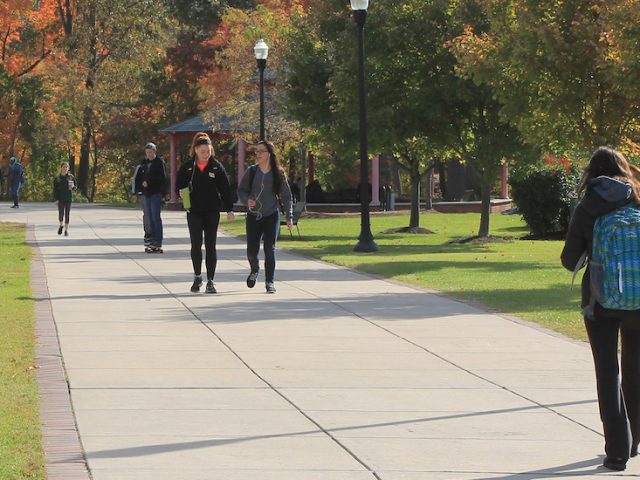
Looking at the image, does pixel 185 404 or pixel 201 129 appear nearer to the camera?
pixel 185 404

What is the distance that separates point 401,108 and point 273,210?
1350 centimetres

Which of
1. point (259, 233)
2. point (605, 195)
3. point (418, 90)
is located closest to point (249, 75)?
point (418, 90)

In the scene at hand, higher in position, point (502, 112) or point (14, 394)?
point (502, 112)

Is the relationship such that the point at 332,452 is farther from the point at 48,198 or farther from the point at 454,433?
the point at 48,198

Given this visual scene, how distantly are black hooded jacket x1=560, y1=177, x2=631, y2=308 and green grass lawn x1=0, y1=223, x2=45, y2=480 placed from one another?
2.99 metres

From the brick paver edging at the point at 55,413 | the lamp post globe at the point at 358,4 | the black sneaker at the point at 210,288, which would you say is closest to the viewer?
the brick paver edging at the point at 55,413

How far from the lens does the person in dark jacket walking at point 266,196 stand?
55.1 feet

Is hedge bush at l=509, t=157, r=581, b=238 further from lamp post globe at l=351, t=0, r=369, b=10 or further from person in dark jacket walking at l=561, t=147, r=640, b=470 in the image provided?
person in dark jacket walking at l=561, t=147, r=640, b=470

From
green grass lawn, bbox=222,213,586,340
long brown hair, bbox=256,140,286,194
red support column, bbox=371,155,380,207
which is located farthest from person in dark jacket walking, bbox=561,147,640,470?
red support column, bbox=371,155,380,207

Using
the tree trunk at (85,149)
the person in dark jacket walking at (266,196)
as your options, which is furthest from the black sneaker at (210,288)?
the tree trunk at (85,149)

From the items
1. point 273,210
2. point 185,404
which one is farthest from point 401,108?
point 185,404

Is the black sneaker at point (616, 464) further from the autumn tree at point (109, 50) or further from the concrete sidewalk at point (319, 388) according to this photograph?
the autumn tree at point (109, 50)

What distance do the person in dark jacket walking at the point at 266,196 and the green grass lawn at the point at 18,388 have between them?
9.35 feet

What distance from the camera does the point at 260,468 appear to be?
7039 mm
